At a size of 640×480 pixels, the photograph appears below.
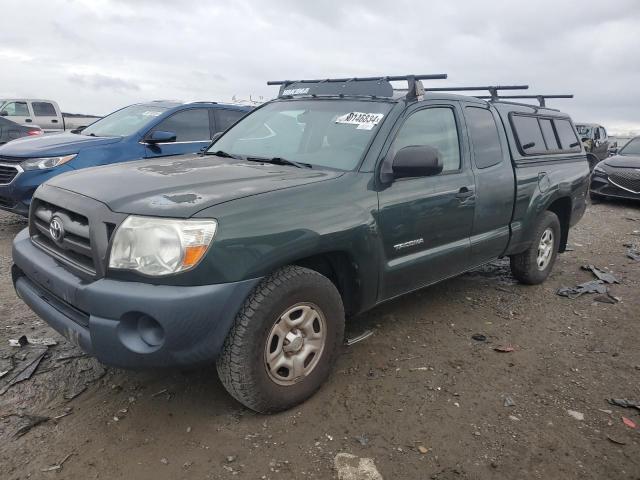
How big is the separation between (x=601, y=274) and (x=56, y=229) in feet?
17.5

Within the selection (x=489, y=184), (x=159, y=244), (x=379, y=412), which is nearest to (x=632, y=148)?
(x=489, y=184)

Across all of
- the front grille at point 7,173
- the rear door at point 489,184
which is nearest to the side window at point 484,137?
the rear door at point 489,184

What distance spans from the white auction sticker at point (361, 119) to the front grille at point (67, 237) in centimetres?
178

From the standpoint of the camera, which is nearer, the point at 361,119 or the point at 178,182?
the point at 178,182

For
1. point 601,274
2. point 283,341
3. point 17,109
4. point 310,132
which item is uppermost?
point 310,132

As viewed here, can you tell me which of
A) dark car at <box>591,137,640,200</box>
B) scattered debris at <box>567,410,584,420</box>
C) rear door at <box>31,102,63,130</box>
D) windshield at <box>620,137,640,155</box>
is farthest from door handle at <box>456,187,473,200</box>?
rear door at <box>31,102,63,130</box>

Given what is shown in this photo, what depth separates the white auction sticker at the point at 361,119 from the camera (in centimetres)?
336

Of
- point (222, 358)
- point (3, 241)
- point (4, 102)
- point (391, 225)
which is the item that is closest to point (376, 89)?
point (391, 225)

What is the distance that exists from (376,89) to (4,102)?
1600 cm

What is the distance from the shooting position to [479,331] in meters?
4.03

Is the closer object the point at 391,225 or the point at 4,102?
the point at 391,225

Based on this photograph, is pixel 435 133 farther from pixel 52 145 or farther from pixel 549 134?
pixel 52 145

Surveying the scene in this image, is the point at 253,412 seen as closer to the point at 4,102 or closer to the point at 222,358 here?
the point at 222,358

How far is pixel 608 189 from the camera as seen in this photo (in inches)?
419
